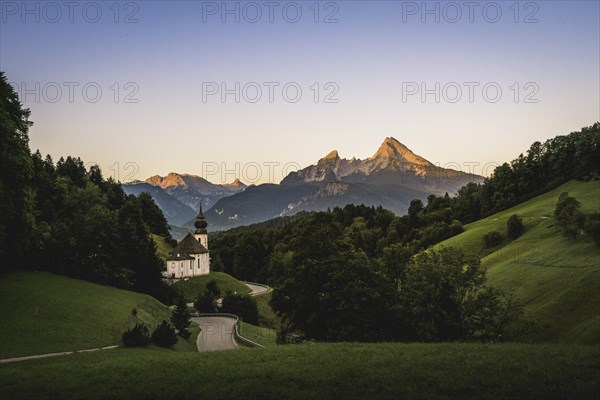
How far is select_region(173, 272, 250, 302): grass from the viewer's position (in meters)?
92.6

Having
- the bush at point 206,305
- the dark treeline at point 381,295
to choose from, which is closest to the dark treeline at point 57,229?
the bush at point 206,305

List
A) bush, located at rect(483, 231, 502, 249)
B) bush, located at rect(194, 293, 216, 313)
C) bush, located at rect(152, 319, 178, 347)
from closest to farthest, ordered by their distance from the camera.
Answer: bush, located at rect(152, 319, 178, 347), bush, located at rect(194, 293, 216, 313), bush, located at rect(483, 231, 502, 249)

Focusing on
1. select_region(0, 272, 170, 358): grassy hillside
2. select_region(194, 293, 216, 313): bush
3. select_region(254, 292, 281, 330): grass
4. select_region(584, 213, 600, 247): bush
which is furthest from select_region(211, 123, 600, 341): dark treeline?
select_region(254, 292, 281, 330): grass

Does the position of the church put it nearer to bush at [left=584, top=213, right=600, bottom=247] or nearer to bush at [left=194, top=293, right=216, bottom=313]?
bush at [left=194, top=293, right=216, bottom=313]

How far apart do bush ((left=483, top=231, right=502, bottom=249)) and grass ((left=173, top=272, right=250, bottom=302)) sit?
47.2 metres

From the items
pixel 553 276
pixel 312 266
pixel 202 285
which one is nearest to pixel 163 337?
pixel 312 266

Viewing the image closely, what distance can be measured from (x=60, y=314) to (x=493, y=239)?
6916 centimetres

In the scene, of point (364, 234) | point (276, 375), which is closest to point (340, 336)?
point (276, 375)

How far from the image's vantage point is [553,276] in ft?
168

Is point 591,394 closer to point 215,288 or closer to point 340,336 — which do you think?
point 340,336

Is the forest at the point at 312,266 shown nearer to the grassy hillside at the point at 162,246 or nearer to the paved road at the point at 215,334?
the paved road at the point at 215,334

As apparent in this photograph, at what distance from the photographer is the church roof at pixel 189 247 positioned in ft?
341

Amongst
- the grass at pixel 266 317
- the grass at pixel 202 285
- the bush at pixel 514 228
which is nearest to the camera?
the grass at pixel 266 317

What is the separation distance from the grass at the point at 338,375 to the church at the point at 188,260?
76702mm
